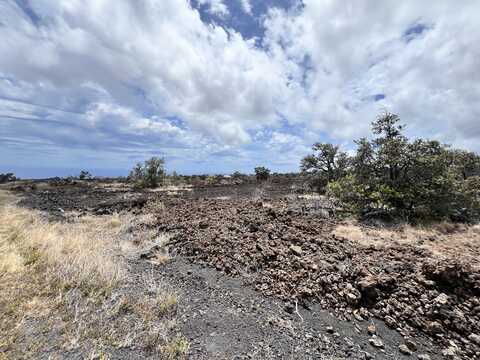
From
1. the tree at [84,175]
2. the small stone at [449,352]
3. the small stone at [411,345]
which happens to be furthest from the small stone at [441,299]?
the tree at [84,175]

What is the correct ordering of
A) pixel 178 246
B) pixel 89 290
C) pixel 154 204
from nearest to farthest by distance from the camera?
pixel 89 290 → pixel 178 246 → pixel 154 204

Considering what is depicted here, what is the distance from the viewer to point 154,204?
13891 mm

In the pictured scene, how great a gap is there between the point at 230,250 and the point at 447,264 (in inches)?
190

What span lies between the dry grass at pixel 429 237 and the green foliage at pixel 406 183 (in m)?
1.23

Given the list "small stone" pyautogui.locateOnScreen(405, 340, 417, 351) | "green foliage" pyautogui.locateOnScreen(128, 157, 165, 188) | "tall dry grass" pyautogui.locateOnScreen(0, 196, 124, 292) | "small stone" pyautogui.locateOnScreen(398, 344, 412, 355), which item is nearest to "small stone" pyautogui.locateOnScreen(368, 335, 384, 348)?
"small stone" pyautogui.locateOnScreen(398, 344, 412, 355)

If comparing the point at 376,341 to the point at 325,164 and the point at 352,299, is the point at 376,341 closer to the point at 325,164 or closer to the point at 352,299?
the point at 352,299

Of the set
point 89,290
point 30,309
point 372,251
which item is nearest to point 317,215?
point 372,251

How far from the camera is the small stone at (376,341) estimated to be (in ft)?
12.1

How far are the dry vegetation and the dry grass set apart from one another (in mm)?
5702

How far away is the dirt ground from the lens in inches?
144

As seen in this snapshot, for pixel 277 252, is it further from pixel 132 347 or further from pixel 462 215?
pixel 462 215

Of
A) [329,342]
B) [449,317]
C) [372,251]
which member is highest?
[372,251]

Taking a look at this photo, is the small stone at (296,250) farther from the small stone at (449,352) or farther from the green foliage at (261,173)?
the green foliage at (261,173)

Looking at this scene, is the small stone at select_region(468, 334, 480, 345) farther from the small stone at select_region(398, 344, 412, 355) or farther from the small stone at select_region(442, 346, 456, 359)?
the small stone at select_region(398, 344, 412, 355)
